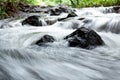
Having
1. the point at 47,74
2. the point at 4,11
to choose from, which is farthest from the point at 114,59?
the point at 4,11

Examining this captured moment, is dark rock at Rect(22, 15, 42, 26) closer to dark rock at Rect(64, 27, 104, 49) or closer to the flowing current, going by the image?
the flowing current

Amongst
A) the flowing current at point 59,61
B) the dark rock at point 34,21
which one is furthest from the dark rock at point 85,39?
the dark rock at point 34,21

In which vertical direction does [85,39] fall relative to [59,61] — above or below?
above

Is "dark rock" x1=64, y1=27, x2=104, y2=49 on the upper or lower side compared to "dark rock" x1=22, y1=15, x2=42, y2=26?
upper

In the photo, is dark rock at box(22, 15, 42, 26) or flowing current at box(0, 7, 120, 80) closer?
flowing current at box(0, 7, 120, 80)

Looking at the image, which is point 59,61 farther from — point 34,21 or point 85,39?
point 34,21

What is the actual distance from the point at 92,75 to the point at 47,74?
24.8 inches

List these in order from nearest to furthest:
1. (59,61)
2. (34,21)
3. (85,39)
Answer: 1. (59,61)
2. (85,39)
3. (34,21)

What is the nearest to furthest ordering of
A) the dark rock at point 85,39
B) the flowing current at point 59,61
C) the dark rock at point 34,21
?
the flowing current at point 59,61 → the dark rock at point 85,39 → the dark rock at point 34,21

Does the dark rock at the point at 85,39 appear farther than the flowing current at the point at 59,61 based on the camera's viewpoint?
Yes

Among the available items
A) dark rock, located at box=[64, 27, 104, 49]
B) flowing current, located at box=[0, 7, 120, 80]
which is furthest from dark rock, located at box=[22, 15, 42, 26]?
dark rock, located at box=[64, 27, 104, 49]

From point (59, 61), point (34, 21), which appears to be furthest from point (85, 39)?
point (34, 21)

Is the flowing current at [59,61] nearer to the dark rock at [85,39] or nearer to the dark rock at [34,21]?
the dark rock at [85,39]

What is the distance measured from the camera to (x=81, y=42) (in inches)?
193
